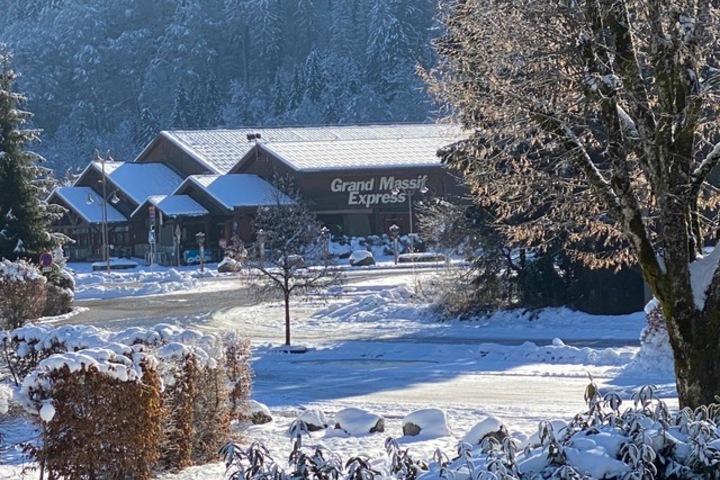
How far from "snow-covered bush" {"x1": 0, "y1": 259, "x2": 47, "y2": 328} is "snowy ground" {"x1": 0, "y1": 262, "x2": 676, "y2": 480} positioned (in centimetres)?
616

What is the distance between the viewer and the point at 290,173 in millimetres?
74250

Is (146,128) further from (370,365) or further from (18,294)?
(370,365)

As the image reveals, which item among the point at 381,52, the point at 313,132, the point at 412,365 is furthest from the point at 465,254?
the point at 381,52

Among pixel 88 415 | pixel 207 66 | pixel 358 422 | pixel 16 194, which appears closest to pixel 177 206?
pixel 16 194

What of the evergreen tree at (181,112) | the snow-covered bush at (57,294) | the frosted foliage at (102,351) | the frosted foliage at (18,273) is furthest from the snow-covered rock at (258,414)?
the evergreen tree at (181,112)

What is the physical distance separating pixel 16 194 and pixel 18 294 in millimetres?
12081

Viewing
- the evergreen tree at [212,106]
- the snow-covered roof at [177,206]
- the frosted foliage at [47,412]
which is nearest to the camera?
the frosted foliage at [47,412]

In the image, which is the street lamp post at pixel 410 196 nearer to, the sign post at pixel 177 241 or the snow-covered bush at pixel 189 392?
the sign post at pixel 177 241

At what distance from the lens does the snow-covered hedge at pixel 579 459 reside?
625cm

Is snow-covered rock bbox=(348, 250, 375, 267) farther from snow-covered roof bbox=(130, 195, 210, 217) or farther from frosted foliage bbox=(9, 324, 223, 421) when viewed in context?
frosted foliage bbox=(9, 324, 223, 421)

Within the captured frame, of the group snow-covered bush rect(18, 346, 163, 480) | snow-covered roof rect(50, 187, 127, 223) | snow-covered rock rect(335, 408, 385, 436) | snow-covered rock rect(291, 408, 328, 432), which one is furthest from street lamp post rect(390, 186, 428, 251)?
snow-covered bush rect(18, 346, 163, 480)

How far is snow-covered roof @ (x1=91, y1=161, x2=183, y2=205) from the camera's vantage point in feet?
264

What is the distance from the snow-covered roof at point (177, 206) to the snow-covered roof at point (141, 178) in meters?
4.06

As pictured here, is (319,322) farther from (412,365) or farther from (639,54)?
(639,54)
